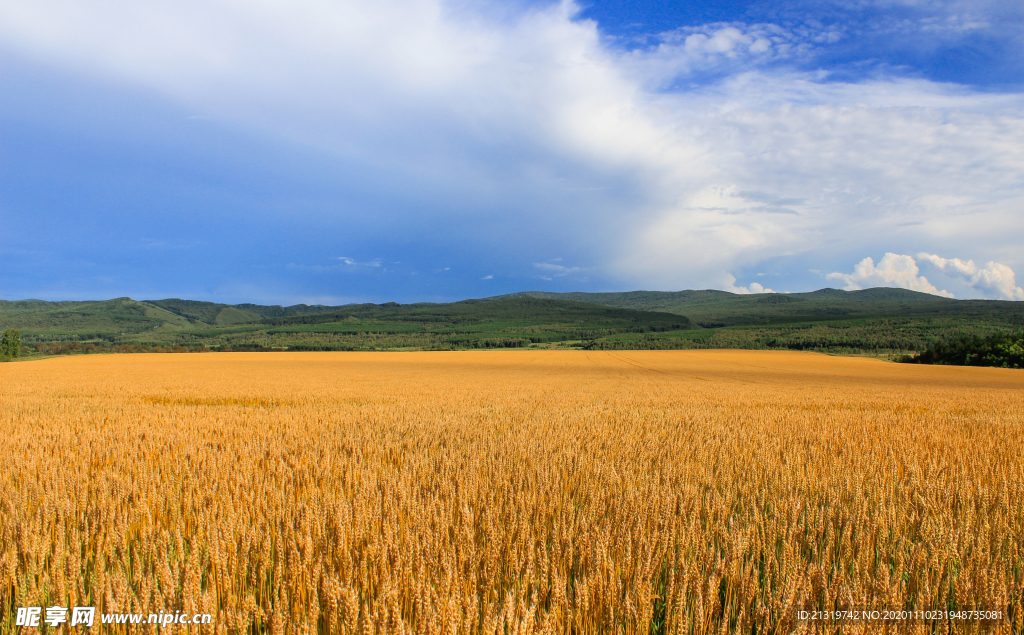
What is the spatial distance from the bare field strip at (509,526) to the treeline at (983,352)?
69847 mm

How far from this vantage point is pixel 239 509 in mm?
3896

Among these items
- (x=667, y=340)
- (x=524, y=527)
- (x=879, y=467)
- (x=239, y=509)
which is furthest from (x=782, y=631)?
(x=667, y=340)

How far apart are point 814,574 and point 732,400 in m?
14.4

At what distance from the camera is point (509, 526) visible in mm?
3588

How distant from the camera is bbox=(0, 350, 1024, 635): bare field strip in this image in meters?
2.33

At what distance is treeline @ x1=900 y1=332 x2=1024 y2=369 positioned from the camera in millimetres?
55531

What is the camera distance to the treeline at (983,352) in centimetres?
5553

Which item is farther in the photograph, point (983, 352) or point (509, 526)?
point (983, 352)

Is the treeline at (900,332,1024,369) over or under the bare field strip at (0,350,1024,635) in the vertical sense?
under

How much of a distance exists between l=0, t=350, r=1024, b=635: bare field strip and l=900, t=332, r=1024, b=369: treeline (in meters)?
69.8

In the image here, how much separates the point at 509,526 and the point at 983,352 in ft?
269

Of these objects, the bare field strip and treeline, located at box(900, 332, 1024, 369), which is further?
treeline, located at box(900, 332, 1024, 369)

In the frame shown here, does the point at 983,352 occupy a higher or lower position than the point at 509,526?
lower

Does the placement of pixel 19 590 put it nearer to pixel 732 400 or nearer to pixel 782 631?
pixel 782 631
